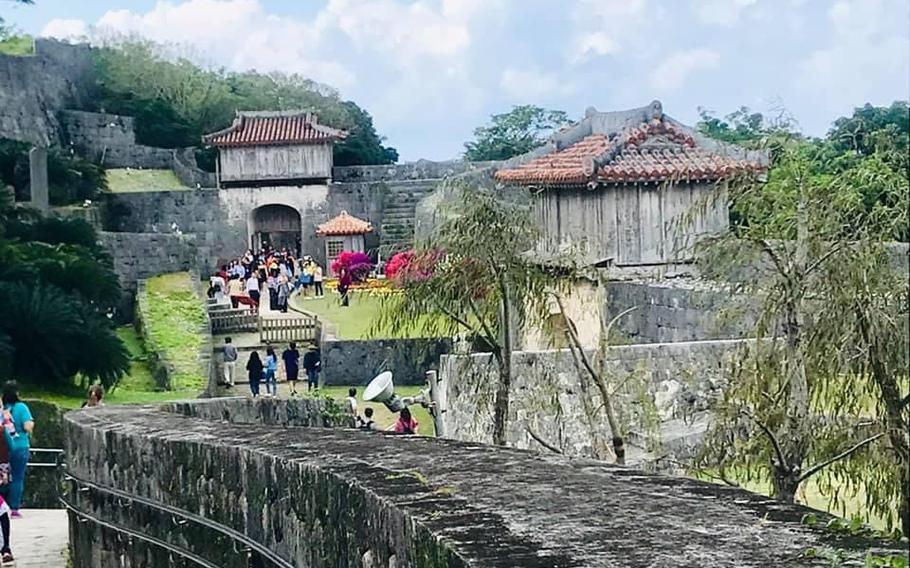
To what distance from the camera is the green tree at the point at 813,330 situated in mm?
8547

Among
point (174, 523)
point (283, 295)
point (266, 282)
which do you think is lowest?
point (174, 523)

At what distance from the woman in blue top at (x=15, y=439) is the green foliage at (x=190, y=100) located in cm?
4448

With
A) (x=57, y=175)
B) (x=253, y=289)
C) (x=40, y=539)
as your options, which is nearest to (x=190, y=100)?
(x=57, y=175)

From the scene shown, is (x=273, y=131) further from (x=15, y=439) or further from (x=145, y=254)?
(x=15, y=439)

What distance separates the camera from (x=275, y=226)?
5291 cm

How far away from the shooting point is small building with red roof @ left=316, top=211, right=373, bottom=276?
48656mm

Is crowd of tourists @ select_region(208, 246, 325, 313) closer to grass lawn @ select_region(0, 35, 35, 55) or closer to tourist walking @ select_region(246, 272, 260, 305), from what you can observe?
tourist walking @ select_region(246, 272, 260, 305)

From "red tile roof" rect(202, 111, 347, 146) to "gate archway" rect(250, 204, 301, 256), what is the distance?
2465 mm

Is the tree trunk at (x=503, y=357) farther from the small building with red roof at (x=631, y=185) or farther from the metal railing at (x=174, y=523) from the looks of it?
the small building with red roof at (x=631, y=185)

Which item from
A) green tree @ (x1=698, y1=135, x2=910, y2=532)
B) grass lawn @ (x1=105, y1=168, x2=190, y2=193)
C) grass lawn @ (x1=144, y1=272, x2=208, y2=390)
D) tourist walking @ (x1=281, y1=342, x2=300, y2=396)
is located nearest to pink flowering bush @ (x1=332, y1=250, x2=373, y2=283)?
grass lawn @ (x1=144, y1=272, x2=208, y2=390)

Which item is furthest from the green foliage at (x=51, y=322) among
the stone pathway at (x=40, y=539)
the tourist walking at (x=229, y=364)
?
the stone pathway at (x=40, y=539)

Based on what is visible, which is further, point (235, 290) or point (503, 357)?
point (235, 290)

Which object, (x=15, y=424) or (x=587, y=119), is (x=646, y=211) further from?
(x=15, y=424)

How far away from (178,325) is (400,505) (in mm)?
24239
